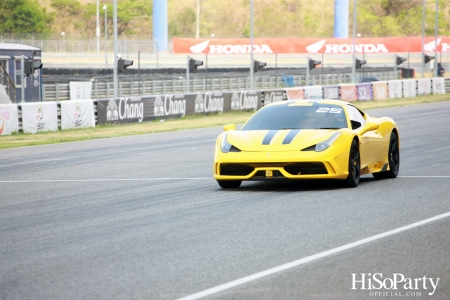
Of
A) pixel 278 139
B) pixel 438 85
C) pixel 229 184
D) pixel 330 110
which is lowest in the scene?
pixel 229 184

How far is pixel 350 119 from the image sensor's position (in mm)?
12719

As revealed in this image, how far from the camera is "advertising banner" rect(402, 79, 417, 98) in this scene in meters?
49.8

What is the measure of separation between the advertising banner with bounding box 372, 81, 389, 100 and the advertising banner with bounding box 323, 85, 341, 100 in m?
4.67

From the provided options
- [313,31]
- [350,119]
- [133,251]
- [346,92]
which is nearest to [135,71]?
[346,92]

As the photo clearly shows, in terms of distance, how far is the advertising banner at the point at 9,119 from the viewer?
84.4 feet

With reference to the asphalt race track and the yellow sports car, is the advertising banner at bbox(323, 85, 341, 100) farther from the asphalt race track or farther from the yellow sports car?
the yellow sports car

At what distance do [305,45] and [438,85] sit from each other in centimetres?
1495

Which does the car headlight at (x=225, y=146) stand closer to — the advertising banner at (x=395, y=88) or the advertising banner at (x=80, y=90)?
the advertising banner at (x=80, y=90)

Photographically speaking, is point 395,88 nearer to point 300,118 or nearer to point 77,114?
point 77,114

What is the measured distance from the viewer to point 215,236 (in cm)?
824

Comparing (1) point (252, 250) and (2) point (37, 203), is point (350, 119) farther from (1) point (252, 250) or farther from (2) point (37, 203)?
(1) point (252, 250)

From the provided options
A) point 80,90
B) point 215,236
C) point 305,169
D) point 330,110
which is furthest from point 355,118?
point 80,90

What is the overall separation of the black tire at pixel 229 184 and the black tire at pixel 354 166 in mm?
1540

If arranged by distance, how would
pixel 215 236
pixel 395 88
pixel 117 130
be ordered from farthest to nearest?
pixel 395 88
pixel 117 130
pixel 215 236
